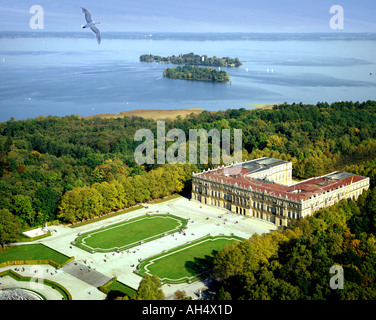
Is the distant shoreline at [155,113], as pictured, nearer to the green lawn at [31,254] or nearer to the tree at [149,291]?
the green lawn at [31,254]

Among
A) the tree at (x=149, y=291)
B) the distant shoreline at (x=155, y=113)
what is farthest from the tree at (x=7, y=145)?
the tree at (x=149, y=291)

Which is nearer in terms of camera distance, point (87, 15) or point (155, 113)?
point (87, 15)

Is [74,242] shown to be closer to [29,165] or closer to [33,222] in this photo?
[33,222]

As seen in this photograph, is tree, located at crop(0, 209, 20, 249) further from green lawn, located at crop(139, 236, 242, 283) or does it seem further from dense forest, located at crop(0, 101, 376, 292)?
green lawn, located at crop(139, 236, 242, 283)

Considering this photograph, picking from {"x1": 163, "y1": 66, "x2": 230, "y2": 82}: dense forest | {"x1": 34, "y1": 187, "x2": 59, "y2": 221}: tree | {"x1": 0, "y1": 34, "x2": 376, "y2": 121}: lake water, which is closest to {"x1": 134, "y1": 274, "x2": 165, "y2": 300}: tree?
{"x1": 34, "y1": 187, "x2": 59, "y2": 221}: tree

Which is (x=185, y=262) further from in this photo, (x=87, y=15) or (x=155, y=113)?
(x=155, y=113)

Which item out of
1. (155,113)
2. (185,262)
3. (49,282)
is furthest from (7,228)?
(155,113)

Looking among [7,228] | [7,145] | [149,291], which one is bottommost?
[149,291]

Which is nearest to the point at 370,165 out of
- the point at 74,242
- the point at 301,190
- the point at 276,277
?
the point at 301,190
